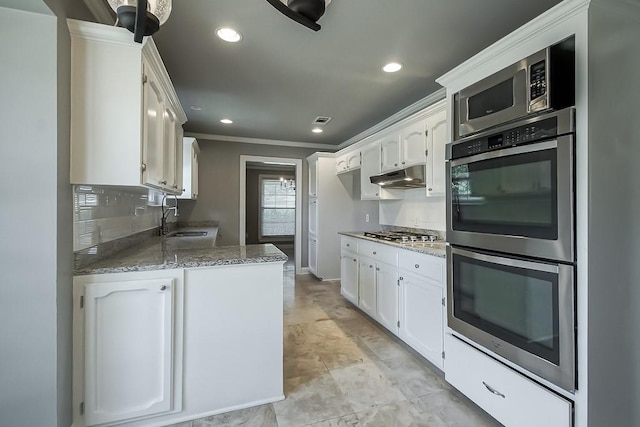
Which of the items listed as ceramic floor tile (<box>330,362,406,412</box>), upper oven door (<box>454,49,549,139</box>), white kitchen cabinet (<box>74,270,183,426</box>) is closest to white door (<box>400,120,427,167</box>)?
upper oven door (<box>454,49,549,139</box>)

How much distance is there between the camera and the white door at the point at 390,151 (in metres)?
3.15

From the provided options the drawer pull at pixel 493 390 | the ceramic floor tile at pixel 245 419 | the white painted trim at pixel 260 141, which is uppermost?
→ the white painted trim at pixel 260 141

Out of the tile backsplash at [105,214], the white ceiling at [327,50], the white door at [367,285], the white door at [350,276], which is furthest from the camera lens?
the white door at [350,276]

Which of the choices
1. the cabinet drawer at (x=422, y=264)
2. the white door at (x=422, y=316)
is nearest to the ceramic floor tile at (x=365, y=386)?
the white door at (x=422, y=316)

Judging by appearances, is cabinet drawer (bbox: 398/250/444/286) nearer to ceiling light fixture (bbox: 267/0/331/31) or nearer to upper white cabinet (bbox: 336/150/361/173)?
ceiling light fixture (bbox: 267/0/331/31)

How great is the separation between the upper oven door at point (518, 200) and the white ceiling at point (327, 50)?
0.98 metres

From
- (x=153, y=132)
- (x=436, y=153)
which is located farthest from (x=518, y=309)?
(x=153, y=132)

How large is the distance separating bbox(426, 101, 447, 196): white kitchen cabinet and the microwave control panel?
77 centimetres

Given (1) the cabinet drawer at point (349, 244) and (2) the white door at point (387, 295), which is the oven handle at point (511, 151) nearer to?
(2) the white door at point (387, 295)

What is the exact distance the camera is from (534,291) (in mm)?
1365
